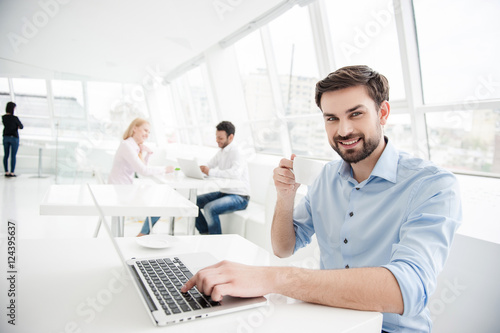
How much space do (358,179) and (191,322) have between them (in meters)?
0.86

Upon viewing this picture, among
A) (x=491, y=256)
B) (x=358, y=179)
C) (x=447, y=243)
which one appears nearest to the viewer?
(x=447, y=243)

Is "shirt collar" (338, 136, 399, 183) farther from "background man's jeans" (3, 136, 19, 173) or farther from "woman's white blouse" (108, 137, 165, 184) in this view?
"background man's jeans" (3, 136, 19, 173)

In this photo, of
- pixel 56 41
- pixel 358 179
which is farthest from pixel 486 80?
pixel 56 41

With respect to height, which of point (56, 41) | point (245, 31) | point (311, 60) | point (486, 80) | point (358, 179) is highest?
point (56, 41)

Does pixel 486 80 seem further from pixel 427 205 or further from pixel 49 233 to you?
pixel 49 233

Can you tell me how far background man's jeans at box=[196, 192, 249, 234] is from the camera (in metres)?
3.63

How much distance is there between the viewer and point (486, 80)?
2445 mm

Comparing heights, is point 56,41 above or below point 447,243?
above

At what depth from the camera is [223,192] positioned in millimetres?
3895

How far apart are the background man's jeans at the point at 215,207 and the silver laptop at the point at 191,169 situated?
13.8 inches

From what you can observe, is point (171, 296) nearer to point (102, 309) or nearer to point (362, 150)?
point (102, 309)

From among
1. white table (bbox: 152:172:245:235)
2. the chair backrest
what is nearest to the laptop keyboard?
the chair backrest

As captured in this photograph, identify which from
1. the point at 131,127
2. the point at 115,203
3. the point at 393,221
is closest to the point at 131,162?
the point at 131,127

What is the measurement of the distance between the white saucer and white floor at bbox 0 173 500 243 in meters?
1.56
